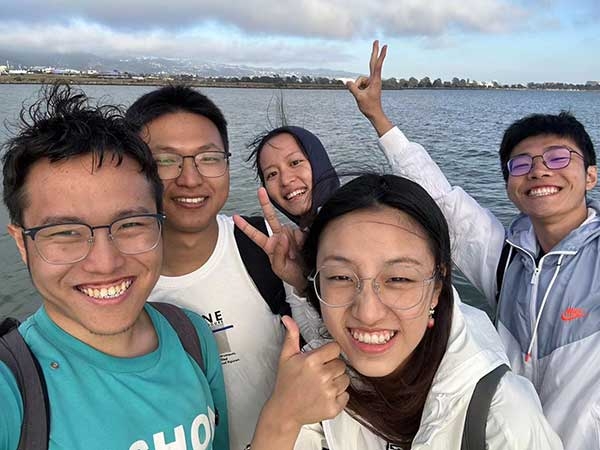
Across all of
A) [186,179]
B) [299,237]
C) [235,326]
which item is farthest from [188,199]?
[235,326]

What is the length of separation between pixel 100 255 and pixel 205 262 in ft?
3.03

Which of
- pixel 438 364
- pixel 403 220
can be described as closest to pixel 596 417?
pixel 438 364

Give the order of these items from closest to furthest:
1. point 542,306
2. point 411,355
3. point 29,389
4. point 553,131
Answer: point 29,389, point 411,355, point 542,306, point 553,131

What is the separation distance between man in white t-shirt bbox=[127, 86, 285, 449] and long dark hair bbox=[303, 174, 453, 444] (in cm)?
73

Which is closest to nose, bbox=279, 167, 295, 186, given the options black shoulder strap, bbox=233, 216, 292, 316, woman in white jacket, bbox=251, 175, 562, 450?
black shoulder strap, bbox=233, 216, 292, 316

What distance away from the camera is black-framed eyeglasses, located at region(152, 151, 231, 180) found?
2.49 m

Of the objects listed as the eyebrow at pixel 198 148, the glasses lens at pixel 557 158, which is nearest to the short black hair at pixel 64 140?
the eyebrow at pixel 198 148

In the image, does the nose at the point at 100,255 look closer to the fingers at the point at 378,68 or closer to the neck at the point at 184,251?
the neck at the point at 184,251

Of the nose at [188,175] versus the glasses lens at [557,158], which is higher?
the glasses lens at [557,158]

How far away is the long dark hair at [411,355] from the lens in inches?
76.1

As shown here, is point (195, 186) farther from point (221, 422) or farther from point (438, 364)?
point (438, 364)

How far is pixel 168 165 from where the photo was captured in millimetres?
2490

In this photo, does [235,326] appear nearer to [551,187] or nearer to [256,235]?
[256,235]

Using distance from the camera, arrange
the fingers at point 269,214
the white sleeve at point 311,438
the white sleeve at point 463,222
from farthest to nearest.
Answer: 1. the white sleeve at point 463,222
2. the fingers at point 269,214
3. the white sleeve at point 311,438
